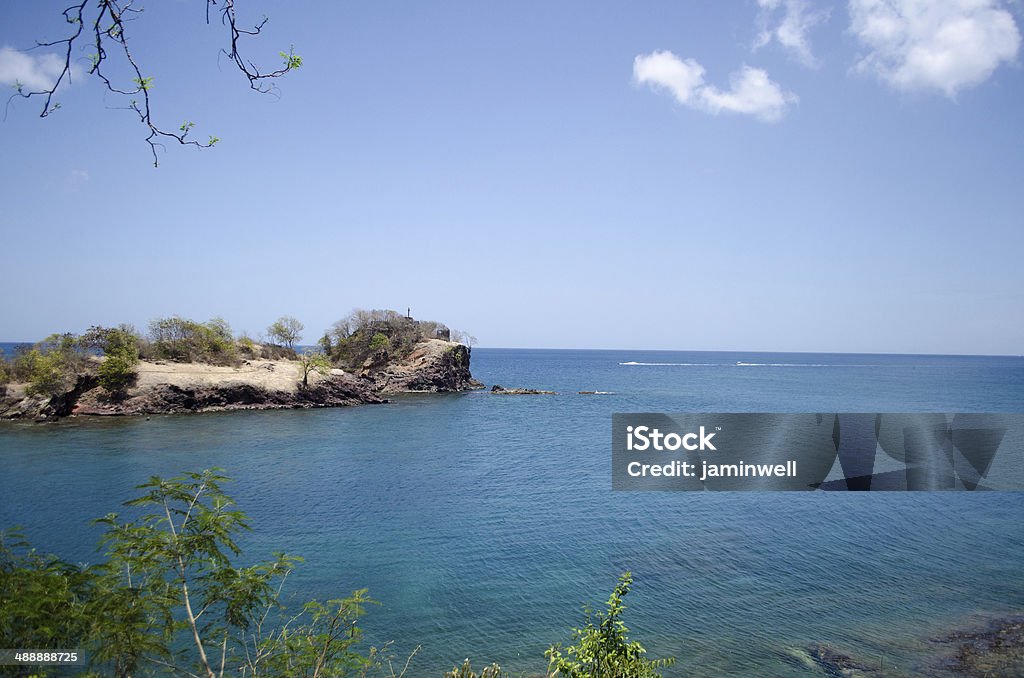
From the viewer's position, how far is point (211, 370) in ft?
198

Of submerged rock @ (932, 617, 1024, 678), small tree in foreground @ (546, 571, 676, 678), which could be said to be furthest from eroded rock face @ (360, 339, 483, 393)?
small tree in foreground @ (546, 571, 676, 678)

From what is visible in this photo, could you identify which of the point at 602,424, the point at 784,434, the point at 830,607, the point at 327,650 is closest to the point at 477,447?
the point at 602,424

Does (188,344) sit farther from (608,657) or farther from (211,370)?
(608,657)

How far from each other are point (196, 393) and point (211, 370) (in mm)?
4899

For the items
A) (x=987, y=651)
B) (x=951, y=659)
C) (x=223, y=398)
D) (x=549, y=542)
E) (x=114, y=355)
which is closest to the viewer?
(x=951, y=659)

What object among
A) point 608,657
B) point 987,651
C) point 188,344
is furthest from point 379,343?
point 608,657

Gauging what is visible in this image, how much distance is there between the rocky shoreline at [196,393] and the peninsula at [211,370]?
0.29 ft

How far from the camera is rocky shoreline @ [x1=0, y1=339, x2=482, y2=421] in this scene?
4972 centimetres

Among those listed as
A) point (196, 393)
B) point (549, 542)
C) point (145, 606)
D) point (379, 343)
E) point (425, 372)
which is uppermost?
point (379, 343)

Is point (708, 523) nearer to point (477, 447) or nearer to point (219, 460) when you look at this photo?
point (477, 447)

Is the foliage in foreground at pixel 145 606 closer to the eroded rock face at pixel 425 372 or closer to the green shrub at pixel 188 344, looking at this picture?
the green shrub at pixel 188 344

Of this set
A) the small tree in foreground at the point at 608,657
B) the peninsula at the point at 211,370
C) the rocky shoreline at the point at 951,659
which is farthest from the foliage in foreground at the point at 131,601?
the peninsula at the point at 211,370

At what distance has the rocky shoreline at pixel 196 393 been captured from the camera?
163 feet

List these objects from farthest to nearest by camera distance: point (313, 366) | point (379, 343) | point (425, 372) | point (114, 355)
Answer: point (379, 343) → point (425, 372) → point (313, 366) → point (114, 355)
